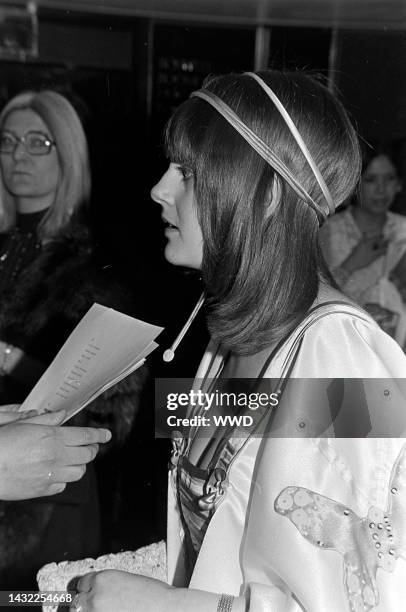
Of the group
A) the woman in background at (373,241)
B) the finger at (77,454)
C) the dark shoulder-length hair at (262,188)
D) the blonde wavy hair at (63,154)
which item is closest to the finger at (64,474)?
the finger at (77,454)

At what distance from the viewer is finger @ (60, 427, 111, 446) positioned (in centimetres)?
83

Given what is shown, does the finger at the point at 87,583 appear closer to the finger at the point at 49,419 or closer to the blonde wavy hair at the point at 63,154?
the finger at the point at 49,419

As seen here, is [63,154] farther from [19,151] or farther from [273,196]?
[273,196]

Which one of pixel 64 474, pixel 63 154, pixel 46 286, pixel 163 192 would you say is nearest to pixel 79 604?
pixel 64 474

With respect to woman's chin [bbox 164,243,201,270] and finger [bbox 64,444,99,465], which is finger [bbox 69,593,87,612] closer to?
finger [bbox 64,444,99,465]

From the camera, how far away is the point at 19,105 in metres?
1.35

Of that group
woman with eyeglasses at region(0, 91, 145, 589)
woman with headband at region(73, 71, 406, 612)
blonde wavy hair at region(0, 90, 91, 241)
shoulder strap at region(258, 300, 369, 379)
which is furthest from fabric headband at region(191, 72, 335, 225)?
blonde wavy hair at region(0, 90, 91, 241)

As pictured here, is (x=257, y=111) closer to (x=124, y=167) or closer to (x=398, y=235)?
(x=124, y=167)

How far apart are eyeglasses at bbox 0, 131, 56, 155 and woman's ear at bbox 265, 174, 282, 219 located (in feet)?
2.29

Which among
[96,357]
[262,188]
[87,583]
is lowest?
[87,583]

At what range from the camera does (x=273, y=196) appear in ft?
2.35

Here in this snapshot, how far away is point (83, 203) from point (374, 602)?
0.91 m

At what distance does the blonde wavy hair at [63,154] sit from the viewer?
1.31 meters

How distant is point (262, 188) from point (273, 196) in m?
0.02
